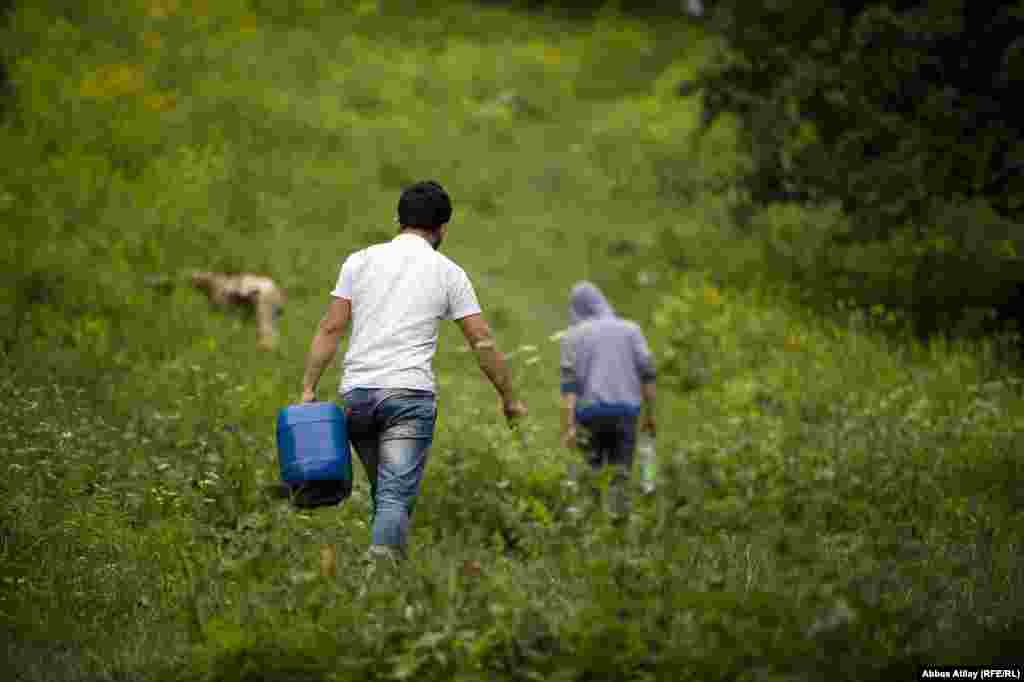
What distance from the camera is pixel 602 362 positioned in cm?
934

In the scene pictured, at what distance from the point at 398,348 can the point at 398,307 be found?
0.19m

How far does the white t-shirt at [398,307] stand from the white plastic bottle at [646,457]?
3.95 metres

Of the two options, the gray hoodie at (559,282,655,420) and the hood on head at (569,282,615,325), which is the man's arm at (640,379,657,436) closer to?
the gray hoodie at (559,282,655,420)

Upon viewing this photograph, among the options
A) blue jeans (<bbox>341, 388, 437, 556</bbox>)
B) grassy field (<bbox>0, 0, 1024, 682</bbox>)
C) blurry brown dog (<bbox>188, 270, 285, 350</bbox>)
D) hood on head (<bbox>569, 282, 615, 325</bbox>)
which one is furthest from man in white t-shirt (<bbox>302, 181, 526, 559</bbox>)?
blurry brown dog (<bbox>188, 270, 285, 350</bbox>)

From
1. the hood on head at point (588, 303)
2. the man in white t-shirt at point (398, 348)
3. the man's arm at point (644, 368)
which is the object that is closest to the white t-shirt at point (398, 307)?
the man in white t-shirt at point (398, 348)

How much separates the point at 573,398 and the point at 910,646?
17.8 feet

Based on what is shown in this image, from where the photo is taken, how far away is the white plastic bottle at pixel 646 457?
31.3 ft

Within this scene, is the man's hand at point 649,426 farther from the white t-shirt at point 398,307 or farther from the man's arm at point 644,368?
the white t-shirt at point 398,307

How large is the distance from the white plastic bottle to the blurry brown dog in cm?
446

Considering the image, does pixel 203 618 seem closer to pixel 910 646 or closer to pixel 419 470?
pixel 419 470

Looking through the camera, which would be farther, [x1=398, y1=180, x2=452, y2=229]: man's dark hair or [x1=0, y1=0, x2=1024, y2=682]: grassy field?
[x1=398, y1=180, x2=452, y2=229]: man's dark hair

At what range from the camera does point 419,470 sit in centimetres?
555

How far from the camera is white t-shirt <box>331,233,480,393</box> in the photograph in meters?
5.53

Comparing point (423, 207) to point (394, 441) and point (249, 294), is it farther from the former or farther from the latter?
point (249, 294)
